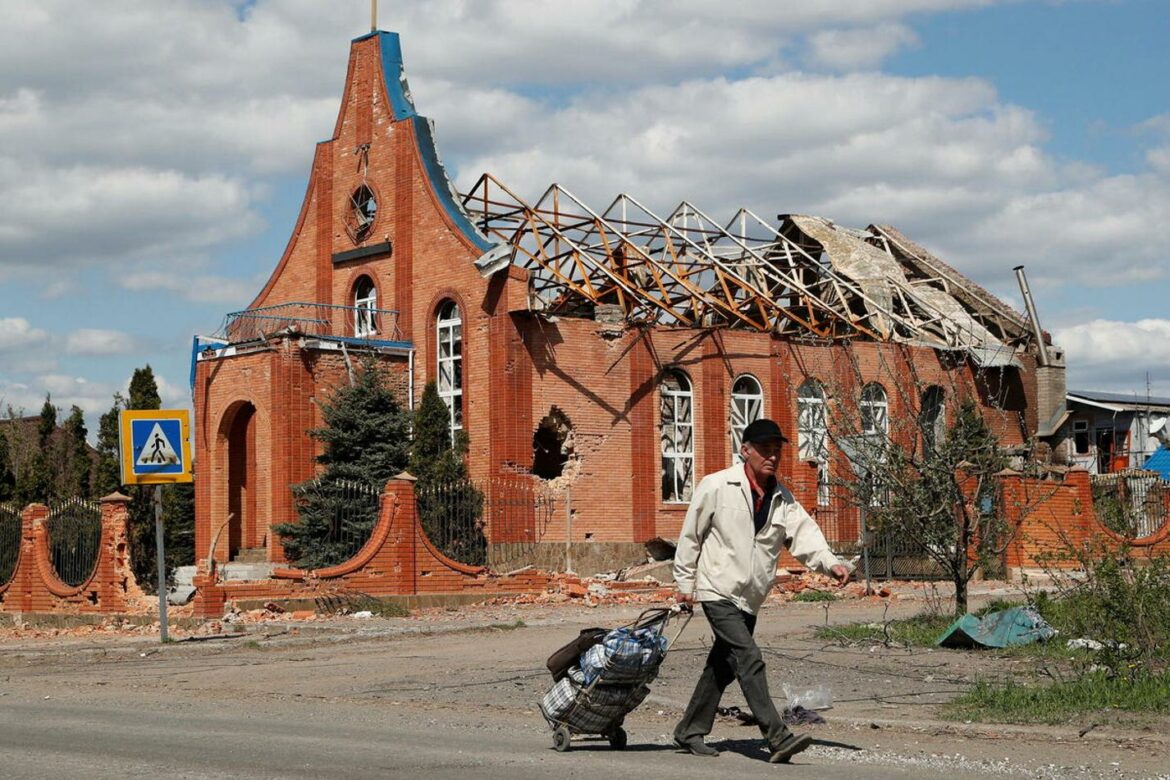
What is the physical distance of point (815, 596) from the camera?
26109 millimetres

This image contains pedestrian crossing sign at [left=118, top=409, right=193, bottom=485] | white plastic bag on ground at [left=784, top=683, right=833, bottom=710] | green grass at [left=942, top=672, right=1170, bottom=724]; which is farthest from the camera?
pedestrian crossing sign at [left=118, top=409, right=193, bottom=485]

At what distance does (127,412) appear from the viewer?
18984mm

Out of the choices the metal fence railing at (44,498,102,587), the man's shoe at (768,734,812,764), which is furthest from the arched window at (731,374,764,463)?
the man's shoe at (768,734,812,764)

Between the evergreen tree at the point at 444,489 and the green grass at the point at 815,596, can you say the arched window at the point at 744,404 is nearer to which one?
the evergreen tree at the point at 444,489

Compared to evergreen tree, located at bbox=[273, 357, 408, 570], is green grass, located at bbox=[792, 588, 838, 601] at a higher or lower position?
lower

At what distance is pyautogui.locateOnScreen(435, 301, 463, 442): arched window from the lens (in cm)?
3562

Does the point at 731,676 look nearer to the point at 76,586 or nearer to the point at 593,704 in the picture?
the point at 593,704

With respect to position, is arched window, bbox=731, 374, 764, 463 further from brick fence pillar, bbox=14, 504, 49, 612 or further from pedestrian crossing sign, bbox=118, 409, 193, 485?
pedestrian crossing sign, bbox=118, 409, 193, 485

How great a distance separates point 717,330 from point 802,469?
4.00 meters

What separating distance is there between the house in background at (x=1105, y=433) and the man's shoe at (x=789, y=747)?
1466 inches

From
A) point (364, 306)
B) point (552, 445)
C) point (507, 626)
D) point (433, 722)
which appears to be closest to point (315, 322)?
point (364, 306)

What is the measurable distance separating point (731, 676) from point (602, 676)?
Result: 28.7 inches

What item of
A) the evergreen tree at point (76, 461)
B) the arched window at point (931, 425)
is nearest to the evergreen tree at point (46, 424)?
the evergreen tree at point (76, 461)

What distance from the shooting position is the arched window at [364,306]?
3791 centimetres
